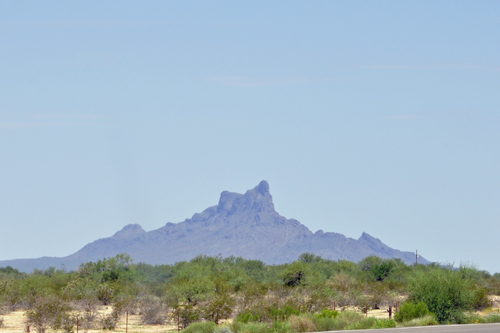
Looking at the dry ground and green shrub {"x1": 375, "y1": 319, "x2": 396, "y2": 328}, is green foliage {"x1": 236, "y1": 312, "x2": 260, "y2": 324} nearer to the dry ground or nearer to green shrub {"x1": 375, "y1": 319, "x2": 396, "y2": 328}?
the dry ground

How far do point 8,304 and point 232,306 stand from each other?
18.7 meters

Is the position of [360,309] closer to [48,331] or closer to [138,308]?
[138,308]

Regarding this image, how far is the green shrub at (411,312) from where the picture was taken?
1476 inches

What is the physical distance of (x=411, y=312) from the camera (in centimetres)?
3756

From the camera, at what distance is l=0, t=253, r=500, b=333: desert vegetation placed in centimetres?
3693

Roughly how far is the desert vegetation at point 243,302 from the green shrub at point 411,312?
5 centimetres

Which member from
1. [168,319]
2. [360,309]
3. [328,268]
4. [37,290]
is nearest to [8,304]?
[37,290]

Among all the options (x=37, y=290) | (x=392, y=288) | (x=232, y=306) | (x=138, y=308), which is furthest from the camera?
(x=392, y=288)

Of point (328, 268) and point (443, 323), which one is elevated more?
point (328, 268)

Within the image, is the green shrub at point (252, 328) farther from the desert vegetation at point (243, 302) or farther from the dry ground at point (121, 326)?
the dry ground at point (121, 326)

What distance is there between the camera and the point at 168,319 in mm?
46062

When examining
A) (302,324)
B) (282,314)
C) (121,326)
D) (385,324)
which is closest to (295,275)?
(121,326)

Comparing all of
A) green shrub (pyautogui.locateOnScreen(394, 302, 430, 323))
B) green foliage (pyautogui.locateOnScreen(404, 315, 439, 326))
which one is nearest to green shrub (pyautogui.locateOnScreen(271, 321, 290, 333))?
green foliage (pyautogui.locateOnScreen(404, 315, 439, 326))

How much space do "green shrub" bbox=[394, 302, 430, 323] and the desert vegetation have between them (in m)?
0.05
